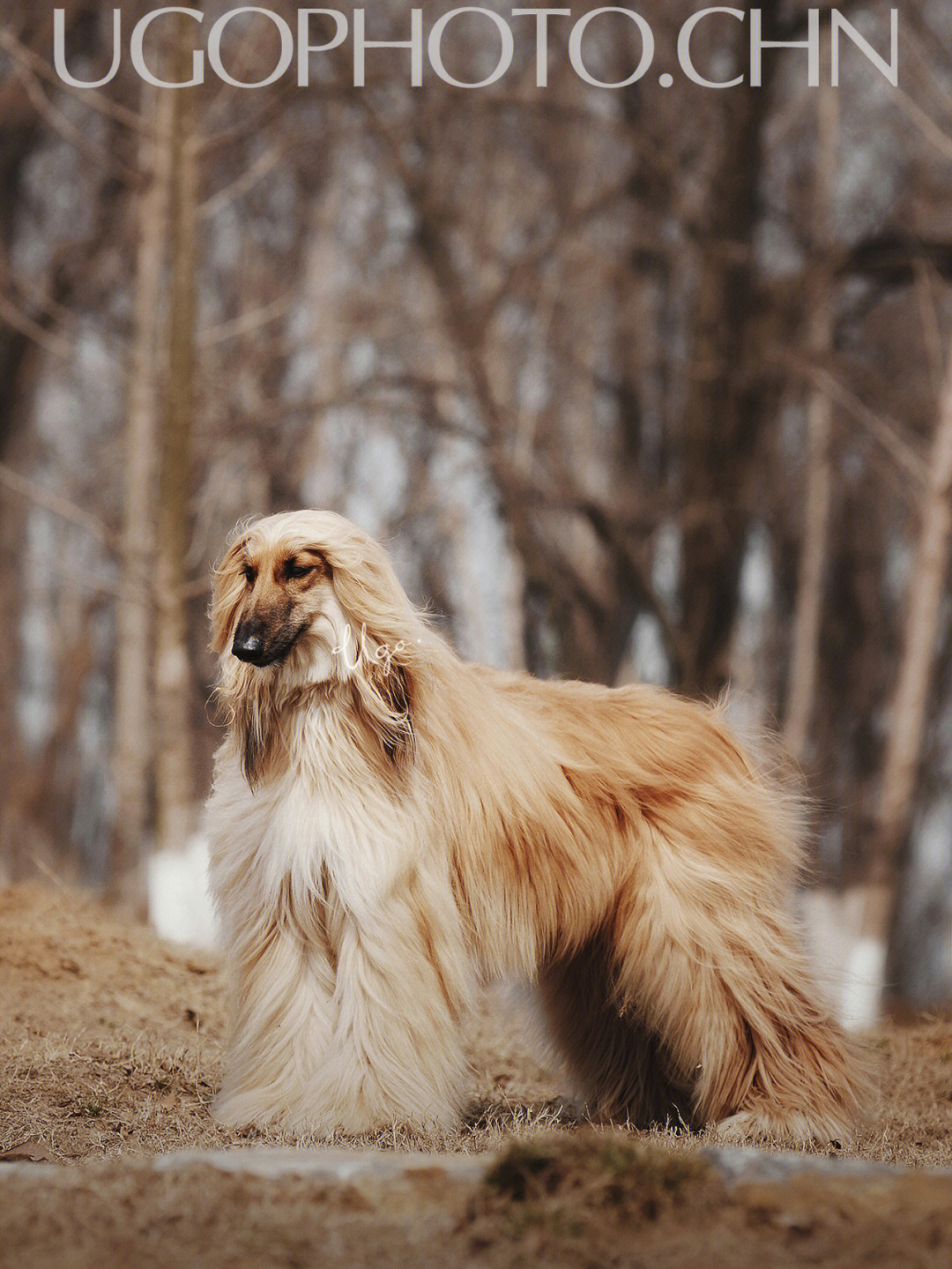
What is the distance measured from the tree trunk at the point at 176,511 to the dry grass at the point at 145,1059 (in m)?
1.70

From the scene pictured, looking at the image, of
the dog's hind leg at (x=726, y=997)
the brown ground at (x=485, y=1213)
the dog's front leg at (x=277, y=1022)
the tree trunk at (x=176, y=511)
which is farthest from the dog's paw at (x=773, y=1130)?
the tree trunk at (x=176, y=511)

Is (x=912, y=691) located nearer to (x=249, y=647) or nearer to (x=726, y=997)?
(x=726, y=997)

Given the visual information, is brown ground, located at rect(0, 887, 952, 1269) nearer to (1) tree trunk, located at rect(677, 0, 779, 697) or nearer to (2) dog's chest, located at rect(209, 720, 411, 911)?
(2) dog's chest, located at rect(209, 720, 411, 911)

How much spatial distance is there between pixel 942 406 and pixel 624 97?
20.2ft

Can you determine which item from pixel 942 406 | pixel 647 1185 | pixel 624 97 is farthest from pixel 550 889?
pixel 624 97

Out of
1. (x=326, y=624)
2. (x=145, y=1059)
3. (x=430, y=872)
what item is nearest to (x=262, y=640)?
(x=326, y=624)

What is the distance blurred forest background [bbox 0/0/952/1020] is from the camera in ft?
40.2

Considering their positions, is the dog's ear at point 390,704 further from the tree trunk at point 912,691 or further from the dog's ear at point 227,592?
the tree trunk at point 912,691

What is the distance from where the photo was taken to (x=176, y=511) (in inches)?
367

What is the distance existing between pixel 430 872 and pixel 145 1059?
1506 mm

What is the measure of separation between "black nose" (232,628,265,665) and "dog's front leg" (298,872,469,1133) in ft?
2.45

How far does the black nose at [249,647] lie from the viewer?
14.0 feet

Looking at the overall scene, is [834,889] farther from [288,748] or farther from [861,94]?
[288,748]

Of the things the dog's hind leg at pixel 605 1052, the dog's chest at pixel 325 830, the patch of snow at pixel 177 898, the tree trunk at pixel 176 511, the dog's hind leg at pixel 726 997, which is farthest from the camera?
the tree trunk at pixel 176 511
